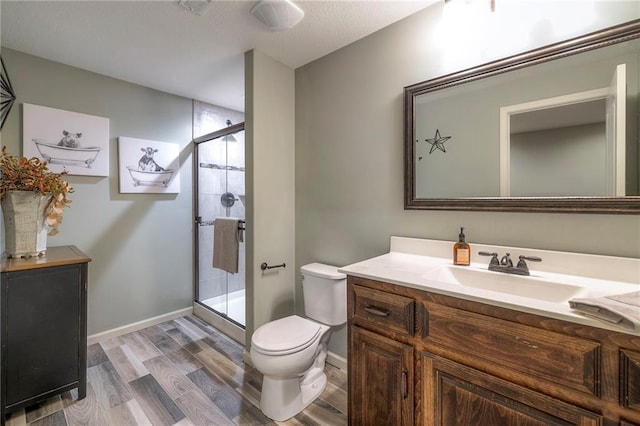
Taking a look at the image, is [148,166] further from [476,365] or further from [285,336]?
[476,365]

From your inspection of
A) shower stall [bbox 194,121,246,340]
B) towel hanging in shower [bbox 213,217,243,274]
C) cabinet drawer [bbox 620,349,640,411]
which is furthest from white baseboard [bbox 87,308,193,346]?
cabinet drawer [bbox 620,349,640,411]

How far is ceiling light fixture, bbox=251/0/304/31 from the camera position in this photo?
5.06 ft

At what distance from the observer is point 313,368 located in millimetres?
1850

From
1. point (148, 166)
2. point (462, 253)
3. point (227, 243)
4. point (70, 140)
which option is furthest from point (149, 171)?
point (462, 253)

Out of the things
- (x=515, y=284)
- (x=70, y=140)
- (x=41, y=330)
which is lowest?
(x=41, y=330)

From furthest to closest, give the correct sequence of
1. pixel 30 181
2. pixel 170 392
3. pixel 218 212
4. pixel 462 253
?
pixel 218 212 < pixel 170 392 < pixel 30 181 < pixel 462 253

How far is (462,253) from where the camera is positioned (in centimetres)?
138

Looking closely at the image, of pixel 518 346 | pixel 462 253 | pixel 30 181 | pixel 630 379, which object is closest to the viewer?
pixel 630 379

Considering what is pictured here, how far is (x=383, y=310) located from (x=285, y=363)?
2.24ft

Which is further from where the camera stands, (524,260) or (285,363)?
(285,363)

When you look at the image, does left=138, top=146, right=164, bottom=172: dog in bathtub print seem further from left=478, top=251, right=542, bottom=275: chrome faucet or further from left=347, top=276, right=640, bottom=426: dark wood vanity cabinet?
left=478, top=251, right=542, bottom=275: chrome faucet

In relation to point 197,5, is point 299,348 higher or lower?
lower

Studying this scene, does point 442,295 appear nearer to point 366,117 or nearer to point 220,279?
point 366,117

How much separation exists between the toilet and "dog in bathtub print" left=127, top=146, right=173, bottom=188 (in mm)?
1847
